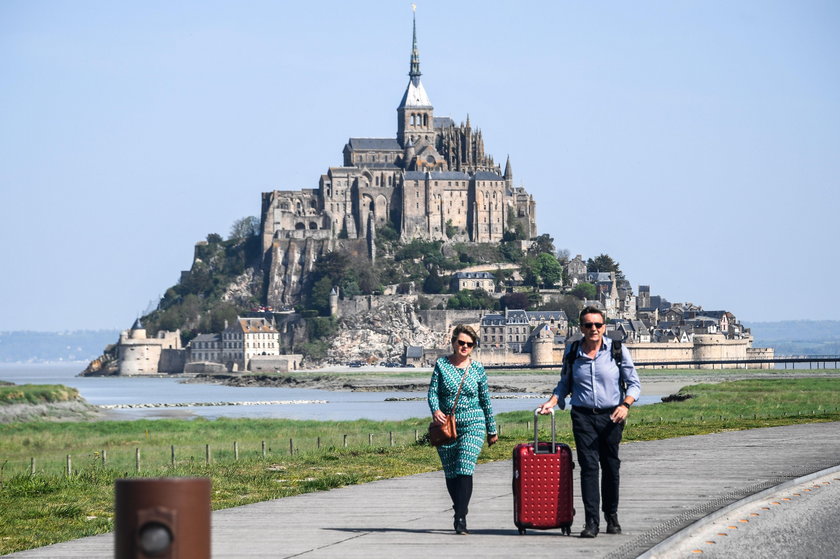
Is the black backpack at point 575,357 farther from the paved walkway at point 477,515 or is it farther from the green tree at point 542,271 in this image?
the green tree at point 542,271

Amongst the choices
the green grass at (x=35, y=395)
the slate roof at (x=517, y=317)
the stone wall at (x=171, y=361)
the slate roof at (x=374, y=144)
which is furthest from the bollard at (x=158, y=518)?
the slate roof at (x=374, y=144)

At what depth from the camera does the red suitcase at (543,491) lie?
9.95 m

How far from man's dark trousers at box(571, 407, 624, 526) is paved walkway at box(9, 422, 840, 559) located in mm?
336

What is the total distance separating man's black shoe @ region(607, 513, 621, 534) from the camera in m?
10.0

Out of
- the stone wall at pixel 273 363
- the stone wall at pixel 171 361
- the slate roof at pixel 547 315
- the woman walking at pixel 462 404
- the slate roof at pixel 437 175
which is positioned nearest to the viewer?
the woman walking at pixel 462 404

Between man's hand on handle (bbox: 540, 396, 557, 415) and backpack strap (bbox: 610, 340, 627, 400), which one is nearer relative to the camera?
man's hand on handle (bbox: 540, 396, 557, 415)

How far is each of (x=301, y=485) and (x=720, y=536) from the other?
5832mm

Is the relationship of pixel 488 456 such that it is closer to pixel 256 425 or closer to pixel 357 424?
pixel 357 424

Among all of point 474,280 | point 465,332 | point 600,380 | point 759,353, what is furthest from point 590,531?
point 759,353

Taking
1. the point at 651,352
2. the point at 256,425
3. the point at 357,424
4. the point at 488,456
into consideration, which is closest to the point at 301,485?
the point at 488,456

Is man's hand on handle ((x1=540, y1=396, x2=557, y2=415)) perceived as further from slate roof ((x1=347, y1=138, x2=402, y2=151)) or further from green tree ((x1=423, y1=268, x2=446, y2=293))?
slate roof ((x1=347, y1=138, x2=402, y2=151))

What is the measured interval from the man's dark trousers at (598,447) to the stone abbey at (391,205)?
437ft

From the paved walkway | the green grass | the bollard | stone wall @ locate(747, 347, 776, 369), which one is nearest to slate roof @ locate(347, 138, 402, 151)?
stone wall @ locate(747, 347, 776, 369)

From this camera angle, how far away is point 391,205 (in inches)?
5738
